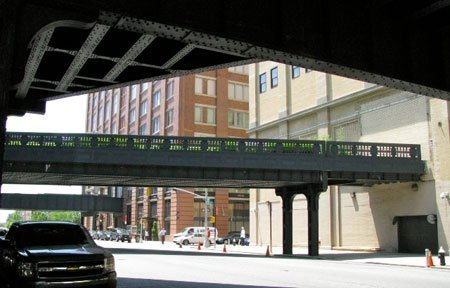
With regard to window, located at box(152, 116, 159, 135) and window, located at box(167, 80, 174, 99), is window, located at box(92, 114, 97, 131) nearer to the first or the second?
window, located at box(152, 116, 159, 135)

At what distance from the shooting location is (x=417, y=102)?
119ft

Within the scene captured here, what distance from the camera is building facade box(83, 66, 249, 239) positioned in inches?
2827

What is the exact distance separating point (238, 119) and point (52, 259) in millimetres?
70472

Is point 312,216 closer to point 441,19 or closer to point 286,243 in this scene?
point 286,243

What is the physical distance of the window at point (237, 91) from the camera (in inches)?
3125

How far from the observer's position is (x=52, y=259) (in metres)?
9.41

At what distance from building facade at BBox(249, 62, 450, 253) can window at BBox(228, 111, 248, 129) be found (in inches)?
864

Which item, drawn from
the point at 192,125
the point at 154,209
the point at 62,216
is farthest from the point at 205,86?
the point at 62,216

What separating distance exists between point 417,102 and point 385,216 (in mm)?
8290

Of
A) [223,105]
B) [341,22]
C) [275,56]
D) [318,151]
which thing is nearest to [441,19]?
[341,22]

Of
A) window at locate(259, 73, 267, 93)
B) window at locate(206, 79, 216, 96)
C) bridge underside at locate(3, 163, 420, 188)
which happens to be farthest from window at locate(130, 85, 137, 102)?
bridge underside at locate(3, 163, 420, 188)

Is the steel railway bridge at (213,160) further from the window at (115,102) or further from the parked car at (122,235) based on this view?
the window at (115,102)

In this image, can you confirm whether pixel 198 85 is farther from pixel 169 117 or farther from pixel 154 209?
pixel 154 209

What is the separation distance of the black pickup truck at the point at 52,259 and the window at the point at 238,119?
222 feet
